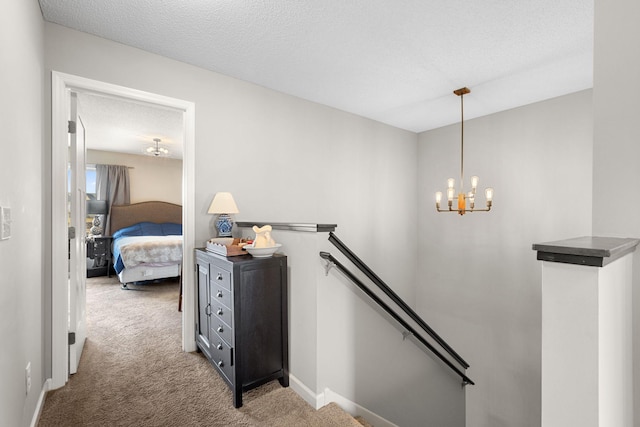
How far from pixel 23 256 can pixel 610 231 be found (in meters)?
2.72

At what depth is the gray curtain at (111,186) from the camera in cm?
615

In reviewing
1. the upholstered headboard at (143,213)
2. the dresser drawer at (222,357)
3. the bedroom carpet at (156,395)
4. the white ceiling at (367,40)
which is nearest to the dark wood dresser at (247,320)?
the dresser drawer at (222,357)

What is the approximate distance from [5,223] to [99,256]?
207 inches

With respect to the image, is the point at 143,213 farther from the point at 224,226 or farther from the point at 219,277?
the point at 219,277

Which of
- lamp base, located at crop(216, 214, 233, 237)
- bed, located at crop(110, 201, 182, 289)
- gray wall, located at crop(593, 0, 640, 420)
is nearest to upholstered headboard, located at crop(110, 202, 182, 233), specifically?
bed, located at crop(110, 201, 182, 289)

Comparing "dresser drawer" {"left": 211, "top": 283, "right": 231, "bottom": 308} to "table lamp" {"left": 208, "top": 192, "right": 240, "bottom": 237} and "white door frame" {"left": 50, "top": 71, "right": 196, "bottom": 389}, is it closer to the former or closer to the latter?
"table lamp" {"left": 208, "top": 192, "right": 240, "bottom": 237}

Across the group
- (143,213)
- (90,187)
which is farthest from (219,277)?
(90,187)

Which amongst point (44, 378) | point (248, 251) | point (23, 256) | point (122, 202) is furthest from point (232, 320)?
point (122, 202)

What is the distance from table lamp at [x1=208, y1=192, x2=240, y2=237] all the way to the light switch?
1338mm

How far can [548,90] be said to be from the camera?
10.5 feet

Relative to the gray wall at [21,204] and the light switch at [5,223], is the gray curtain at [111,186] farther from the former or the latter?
the light switch at [5,223]

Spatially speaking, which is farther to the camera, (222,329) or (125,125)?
(125,125)

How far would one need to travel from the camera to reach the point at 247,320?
1.90m

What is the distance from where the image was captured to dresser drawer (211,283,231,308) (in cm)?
194
